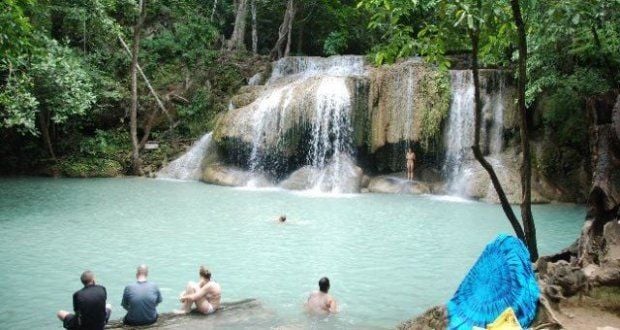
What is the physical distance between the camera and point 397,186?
19359mm

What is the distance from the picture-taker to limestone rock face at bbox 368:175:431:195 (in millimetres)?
19047

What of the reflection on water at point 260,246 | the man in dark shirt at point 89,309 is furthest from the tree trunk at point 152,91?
the man in dark shirt at point 89,309

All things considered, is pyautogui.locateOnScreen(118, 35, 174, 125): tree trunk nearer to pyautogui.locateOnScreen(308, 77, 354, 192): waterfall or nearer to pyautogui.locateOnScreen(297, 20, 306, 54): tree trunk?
pyautogui.locateOnScreen(308, 77, 354, 192): waterfall

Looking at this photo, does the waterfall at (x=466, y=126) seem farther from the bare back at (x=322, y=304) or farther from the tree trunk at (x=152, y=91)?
the bare back at (x=322, y=304)

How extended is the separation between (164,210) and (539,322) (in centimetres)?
1172

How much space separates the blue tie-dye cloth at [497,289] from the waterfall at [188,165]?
57.6 ft

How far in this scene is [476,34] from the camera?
19.6 ft

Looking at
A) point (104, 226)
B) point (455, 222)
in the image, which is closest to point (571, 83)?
point (455, 222)

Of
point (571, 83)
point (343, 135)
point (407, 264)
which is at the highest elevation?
point (571, 83)

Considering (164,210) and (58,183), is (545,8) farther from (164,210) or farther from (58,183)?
(58,183)

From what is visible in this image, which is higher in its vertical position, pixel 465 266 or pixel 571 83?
pixel 571 83

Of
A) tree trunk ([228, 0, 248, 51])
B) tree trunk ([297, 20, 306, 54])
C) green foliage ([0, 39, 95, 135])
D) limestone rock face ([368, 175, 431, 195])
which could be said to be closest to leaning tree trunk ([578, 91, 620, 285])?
limestone rock face ([368, 175, 431, 195])

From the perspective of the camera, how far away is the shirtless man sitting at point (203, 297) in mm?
6879

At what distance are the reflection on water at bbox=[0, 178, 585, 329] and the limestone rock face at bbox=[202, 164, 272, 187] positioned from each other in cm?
246
